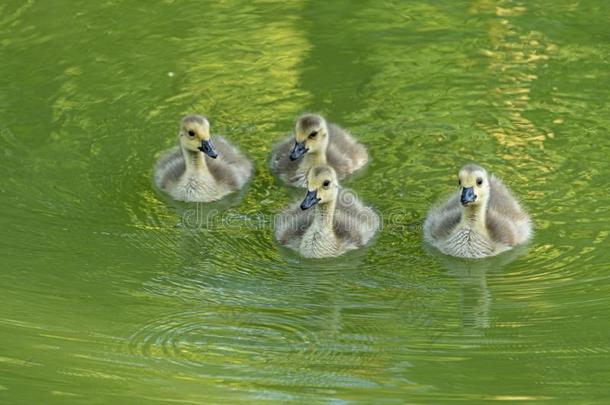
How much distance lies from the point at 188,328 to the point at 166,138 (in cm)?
310

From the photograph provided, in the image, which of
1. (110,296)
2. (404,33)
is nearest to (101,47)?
(404,33)

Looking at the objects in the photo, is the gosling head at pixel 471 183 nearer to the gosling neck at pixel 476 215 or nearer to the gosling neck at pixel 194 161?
the gosling neck at pixel 476 215

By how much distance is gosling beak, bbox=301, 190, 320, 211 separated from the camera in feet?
26.1

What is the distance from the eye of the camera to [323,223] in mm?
8133

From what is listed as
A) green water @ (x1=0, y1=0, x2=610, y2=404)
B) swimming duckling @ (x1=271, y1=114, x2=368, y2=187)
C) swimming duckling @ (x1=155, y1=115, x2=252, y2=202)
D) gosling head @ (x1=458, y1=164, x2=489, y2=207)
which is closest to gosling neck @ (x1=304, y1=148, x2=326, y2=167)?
swimming duckling @ (x1=271, y1=114, x2=368, y2=187)

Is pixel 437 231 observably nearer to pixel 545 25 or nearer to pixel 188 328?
pixel 188 328

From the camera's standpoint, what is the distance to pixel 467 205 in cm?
798

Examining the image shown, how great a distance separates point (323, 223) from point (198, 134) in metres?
1.15

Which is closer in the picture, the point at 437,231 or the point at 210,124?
the point at 437,231

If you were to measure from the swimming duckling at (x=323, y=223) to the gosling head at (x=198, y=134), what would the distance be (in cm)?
75

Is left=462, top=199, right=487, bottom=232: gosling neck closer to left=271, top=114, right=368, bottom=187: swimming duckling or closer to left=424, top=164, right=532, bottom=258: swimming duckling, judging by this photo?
left=424, top=164, right=532, bottom=258: swimming duckling

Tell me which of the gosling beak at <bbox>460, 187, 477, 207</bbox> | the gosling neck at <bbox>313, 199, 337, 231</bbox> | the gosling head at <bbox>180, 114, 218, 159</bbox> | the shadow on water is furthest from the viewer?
the gosling head at <bbox>180, 114, 218, 159</bbox>

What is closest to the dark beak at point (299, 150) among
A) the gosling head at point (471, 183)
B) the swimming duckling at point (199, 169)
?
the swimming duckling at point (199, 169)

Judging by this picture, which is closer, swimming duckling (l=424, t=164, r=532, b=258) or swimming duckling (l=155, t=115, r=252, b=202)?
swimming duckling (l=424, t=164, r=532, b=258)
